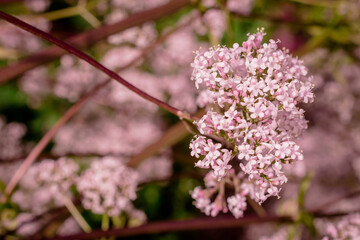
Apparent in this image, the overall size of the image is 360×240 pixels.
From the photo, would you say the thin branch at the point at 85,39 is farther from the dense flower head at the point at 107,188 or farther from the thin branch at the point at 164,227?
the thin branch at the point at 164,227

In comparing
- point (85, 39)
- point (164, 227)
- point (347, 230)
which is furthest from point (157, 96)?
point (347, 230)

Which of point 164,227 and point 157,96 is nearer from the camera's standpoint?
point 164,227

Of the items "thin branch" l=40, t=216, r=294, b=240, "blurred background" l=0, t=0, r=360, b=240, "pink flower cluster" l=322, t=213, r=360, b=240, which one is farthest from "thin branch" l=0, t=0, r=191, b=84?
"pink flower cluster" l=322, t=213, r=360, b=240

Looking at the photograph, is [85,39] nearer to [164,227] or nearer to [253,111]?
[164,227]

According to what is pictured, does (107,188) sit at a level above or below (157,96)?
below

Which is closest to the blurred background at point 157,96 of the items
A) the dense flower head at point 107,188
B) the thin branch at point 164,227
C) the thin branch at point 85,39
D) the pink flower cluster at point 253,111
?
the thin branch at point 85,39

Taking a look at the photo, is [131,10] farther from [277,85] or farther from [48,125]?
[277,85]

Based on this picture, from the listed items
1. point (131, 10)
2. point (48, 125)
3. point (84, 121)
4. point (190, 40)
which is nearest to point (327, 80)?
point (190, 40)

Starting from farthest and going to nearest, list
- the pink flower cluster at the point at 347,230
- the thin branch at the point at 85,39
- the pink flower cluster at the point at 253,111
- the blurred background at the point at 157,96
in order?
the blurred background at the point at 157,96, the thin branch at the point at 85,39, the pink flower cluster at the point at 347,230, the pink flower cluster at the point at 253,111
